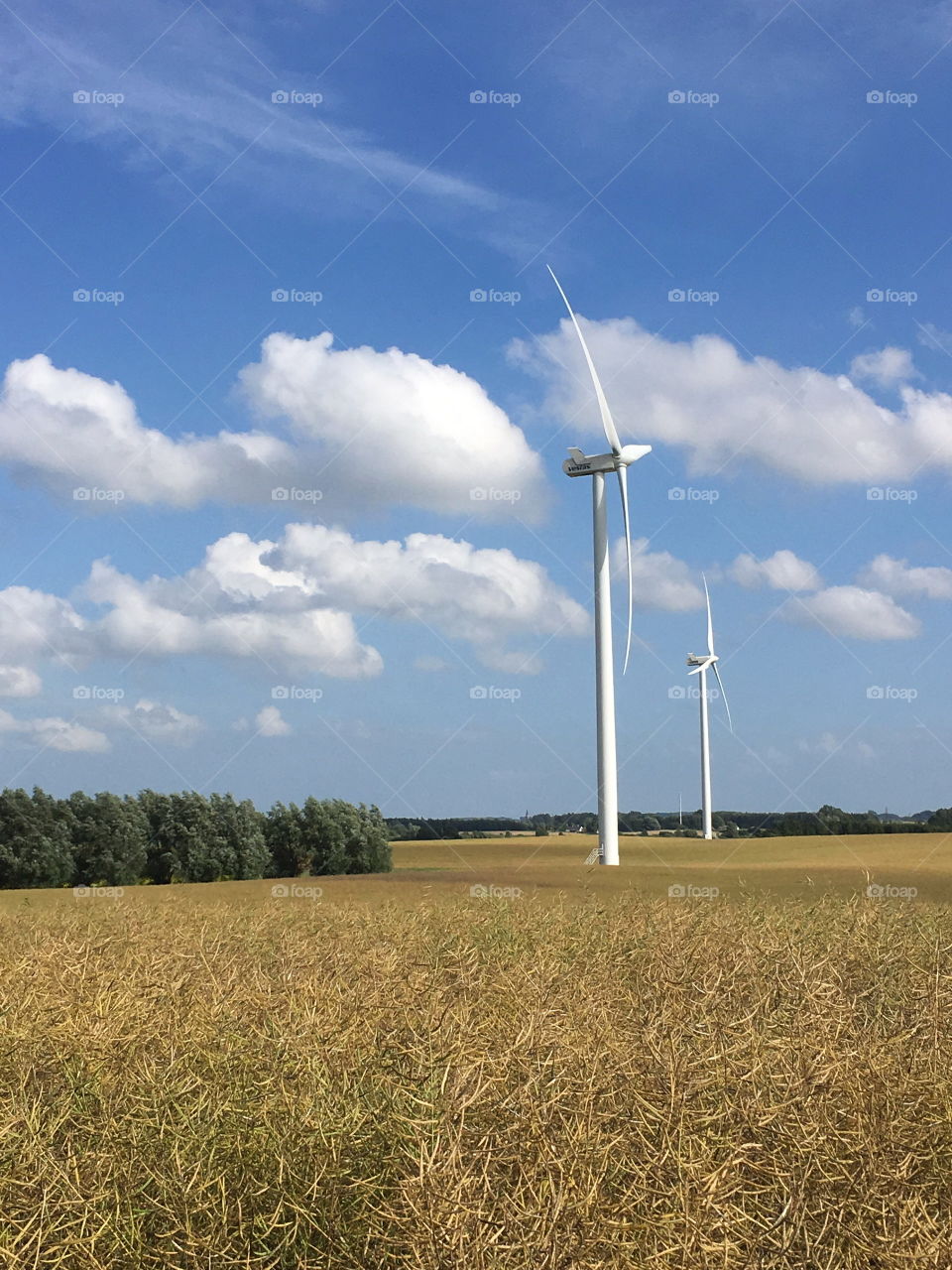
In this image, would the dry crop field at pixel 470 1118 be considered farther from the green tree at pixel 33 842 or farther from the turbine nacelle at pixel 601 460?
the green tree at pixel 33 842

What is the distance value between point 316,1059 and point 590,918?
49.3 ft

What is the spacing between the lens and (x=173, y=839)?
8394 cm

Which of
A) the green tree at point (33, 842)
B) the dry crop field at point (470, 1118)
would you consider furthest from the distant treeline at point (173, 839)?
the dry crop field at point (470, 1118)

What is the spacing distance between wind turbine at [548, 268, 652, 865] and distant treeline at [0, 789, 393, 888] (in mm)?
24481

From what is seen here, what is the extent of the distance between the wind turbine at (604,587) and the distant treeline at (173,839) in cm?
2448

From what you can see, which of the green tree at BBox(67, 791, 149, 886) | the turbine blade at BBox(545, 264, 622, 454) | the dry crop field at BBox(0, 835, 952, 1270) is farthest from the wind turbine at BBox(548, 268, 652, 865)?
the dry crop field at BBox(0, 835, 952, 1270)

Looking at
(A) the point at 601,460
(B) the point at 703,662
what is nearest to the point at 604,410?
(A) the point at 601,460

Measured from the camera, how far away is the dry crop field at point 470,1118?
5426 mm

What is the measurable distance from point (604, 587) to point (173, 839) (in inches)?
1600

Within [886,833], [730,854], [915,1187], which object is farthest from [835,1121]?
[886,833]

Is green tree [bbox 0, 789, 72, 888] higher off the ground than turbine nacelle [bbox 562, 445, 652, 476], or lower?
lower

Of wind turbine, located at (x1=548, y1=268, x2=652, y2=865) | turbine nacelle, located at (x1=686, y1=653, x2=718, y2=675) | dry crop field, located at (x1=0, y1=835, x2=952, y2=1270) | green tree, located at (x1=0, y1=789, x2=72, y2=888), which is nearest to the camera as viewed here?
dry crop field, located at (x1=0, y1=835, x2=952, y2=1270)

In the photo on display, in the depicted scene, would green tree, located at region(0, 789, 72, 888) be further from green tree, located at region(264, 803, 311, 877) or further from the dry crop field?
the dry crop field

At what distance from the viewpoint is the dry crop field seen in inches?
214
